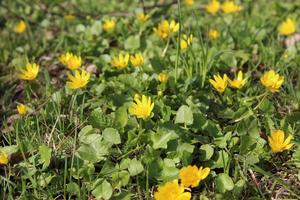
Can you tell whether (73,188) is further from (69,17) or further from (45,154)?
(69,17)

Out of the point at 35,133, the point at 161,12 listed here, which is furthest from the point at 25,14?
the point at 35,133

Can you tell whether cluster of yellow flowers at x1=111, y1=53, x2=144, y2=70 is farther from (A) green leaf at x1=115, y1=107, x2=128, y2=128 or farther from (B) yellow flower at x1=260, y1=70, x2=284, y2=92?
(B) yellow flower at x1=260, y1=70, x2=284, y2=92

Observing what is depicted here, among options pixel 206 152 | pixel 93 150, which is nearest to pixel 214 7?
pixel 206 152

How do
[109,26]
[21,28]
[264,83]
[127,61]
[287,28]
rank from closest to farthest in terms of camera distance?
[264,83] < [127,61] < [287,28] < [109,26] < [21,28]

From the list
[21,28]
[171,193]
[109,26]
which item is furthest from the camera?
[21,28]

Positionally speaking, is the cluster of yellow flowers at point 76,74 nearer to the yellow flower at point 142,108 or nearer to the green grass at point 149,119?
the green grass at point 149,119

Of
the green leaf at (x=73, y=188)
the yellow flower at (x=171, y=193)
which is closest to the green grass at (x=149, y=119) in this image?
the green leaf at (x=73, y=188)

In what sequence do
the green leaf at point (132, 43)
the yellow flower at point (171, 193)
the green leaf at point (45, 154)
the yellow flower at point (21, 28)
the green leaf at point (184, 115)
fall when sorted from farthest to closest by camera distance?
1. the yellow flower at point (21, 28)
2. the green leaf at point (132, 43)
3. the green leaf at point (184, 115)
4. the green leaf at point (45, 154)
5. the yellow flower at point (171, 193)

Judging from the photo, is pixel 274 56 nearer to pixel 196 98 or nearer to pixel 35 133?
pixel 196 98
